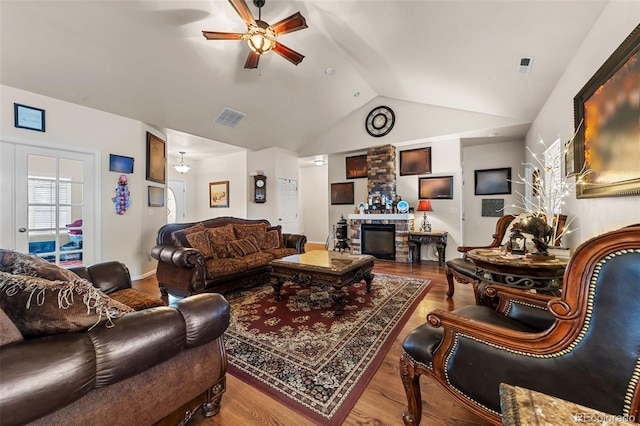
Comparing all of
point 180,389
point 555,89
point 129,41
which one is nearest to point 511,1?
point 555,89

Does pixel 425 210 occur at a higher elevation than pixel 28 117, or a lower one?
lower

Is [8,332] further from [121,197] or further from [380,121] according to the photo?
[380,121]

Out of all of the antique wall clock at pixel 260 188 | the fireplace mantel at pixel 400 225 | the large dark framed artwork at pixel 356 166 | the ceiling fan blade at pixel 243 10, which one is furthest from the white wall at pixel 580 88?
the antique wall clock at pixel 260 188

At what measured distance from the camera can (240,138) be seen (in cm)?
564

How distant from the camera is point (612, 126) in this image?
1660 mm

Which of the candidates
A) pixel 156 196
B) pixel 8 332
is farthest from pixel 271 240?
pixel 8 332

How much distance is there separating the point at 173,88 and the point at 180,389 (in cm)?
403

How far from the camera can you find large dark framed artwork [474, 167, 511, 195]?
534cm

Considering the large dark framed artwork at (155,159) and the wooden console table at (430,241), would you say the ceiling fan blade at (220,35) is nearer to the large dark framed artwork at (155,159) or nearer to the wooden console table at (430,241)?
the large dark framed artwork at (155,159)

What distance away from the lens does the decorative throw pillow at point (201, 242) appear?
328 cm

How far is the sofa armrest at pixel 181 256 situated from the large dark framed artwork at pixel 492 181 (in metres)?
5.70

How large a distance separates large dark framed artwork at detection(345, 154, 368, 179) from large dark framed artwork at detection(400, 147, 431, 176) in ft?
2.95

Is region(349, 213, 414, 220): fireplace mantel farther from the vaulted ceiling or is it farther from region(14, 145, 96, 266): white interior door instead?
region(14, 145, 96, 266): white interior door

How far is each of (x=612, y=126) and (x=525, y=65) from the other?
1612 millimetres
